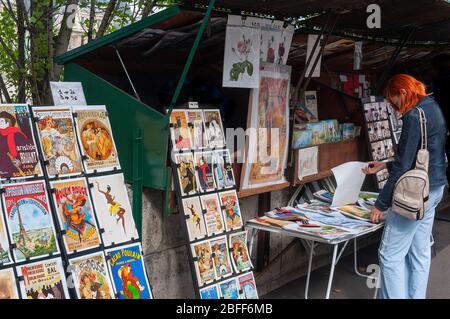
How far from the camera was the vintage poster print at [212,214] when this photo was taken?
137 inches

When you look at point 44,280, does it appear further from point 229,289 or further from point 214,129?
point 214,129

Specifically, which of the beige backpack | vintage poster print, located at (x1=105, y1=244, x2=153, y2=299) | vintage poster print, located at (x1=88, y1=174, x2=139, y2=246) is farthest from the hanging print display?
vintage poster print, located at (x1=105, y1=244, x2=153, y2=299)

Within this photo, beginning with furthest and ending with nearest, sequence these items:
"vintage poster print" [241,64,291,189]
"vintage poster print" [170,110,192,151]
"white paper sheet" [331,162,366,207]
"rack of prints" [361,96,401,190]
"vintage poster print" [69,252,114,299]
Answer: "rack of prints" [361,96,401,190] → "white paper sheet" [331,162,366,207] → "vintage poster print" [241,64,291,189] → "vintage poster print" [170,110,192,151] → "vintage poster print" [69,252,114,299]

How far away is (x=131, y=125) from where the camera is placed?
3445 mm

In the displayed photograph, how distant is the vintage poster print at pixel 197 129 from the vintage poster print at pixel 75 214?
88 centimetres

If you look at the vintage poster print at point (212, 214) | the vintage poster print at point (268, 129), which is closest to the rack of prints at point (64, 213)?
the vintage poster print at point (212, 214)

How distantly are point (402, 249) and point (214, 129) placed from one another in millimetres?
1626

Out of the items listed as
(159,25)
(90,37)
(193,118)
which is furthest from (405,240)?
(90,37)

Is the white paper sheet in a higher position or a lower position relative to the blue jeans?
higher

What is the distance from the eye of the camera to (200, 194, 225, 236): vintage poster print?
347 centimetres

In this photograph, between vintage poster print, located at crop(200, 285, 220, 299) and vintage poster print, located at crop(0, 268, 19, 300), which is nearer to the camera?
vintage poster print, located at crop(0, 268, 19, 300)

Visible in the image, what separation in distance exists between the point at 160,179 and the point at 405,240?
182 centimetres

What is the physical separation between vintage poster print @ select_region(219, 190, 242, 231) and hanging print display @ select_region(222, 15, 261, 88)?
820 mm

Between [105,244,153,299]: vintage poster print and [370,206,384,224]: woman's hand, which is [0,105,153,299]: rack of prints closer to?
[105,244,153,299]: vintage poster print
